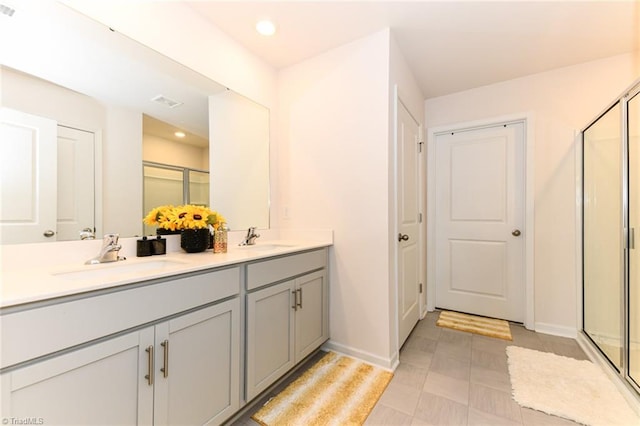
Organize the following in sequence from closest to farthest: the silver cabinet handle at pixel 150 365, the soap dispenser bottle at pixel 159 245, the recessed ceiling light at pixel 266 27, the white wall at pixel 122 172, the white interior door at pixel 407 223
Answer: the silver cabinet handle at pixel 150 365 → the white wall at pixel 122 172 → the soap dispenser bottle at pixel 159 245 → the recessed ceiling light at pixel 266 27 → the white interior door at pixel 407 223

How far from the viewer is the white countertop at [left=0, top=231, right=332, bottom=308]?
78cm

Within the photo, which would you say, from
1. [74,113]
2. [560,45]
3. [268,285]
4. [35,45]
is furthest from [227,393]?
[560,45]

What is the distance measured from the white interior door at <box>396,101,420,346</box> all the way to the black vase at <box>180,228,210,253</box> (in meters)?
1.40

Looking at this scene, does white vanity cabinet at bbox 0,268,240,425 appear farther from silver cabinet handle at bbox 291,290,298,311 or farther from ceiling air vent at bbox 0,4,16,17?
ceiling air vent at bbox 0,4,16,17

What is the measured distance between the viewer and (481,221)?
284 centimetres

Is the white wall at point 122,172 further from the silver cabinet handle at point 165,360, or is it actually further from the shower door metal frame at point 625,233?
the shower door metal frame at point 625,233

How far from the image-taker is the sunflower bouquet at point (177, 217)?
1573 mm

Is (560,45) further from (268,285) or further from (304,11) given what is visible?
(268,285)

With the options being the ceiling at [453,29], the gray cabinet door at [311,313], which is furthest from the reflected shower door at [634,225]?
the gray cabinet door at [311,313]

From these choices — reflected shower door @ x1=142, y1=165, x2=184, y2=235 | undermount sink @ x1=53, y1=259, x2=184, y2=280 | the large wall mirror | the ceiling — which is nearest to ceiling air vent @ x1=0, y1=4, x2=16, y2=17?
the large wall mirror

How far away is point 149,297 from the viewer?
101cm

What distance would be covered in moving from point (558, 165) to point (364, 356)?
2425 mm

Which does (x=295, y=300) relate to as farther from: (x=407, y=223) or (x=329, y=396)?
(x=407, y=223)

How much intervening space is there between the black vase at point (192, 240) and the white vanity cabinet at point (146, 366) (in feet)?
1.43
